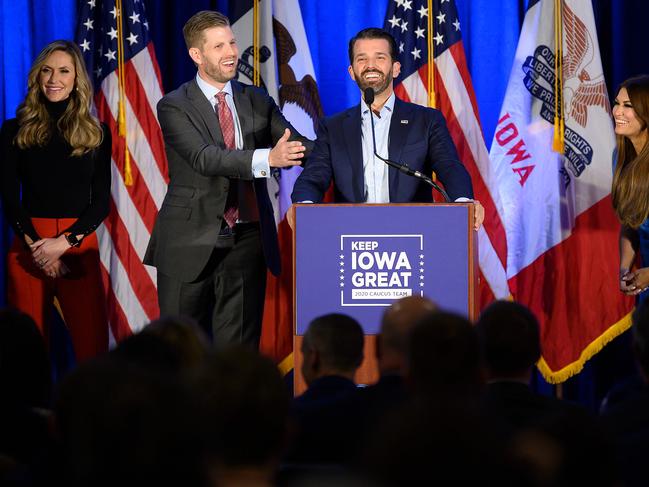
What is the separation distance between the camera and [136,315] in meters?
6.47

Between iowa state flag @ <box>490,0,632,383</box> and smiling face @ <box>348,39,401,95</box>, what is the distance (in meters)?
1.48

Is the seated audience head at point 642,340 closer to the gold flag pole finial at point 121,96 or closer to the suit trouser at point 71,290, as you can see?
the suit trouser at point 71,290

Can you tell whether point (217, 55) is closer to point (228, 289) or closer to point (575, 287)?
point (228, 289)

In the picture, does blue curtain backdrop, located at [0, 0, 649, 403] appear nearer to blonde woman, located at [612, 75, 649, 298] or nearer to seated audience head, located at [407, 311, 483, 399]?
blonde woman, located at [612, 75, 649, 298]

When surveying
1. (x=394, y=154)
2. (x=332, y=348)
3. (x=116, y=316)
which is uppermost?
(x=394, y=154)

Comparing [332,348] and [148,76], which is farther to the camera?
[148,76]

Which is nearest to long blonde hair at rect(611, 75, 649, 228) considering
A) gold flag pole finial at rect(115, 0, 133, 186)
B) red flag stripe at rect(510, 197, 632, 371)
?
red flag stripe at rect(510, 197, 632, 371)

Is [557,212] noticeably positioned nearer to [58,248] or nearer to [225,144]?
[225,144]

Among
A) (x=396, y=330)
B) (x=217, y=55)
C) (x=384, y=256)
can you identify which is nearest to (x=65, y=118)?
(x=217, y=55)

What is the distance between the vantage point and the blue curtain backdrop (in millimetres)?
6414

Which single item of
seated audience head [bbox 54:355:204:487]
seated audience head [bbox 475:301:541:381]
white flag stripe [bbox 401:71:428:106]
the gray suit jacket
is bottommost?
seated audience head [bbox 475:301:541:381]

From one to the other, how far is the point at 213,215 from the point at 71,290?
100 cm

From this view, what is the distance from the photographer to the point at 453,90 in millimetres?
6273

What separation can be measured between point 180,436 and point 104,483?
0.13 meters
